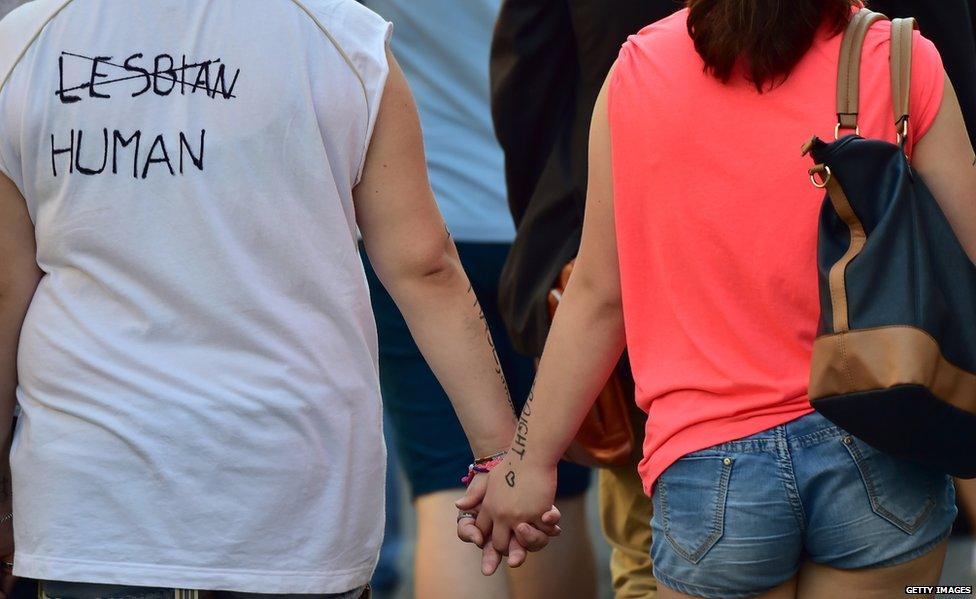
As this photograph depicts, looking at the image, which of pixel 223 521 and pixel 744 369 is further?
pixel 744 369

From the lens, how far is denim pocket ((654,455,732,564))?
231 cm

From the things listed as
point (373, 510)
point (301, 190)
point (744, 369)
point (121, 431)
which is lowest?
point (373, 510)

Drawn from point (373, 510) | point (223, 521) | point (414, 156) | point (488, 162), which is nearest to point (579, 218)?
point (488, 162)

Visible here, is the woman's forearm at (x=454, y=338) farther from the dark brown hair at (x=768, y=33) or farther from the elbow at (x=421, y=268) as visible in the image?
the dark brown hair at (x=768, y=33)

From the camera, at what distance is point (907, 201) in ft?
7.04

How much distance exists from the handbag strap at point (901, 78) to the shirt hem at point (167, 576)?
44.7 inches

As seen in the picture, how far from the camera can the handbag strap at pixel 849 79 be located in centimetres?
223

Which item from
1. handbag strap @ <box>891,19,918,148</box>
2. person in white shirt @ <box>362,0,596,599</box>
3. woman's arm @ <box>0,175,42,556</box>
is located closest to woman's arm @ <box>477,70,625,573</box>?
handbag strap @ <box>891,19,918,148</box>

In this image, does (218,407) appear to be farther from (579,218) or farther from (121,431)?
(579,218)

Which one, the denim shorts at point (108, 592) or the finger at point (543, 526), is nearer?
the denim shorts at point (108, 592)

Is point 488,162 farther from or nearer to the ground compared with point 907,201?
nearer to the ground

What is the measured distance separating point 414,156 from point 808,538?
0.89 meters

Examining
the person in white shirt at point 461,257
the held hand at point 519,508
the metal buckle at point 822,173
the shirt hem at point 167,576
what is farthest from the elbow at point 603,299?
the person in white shirt at point 461,257

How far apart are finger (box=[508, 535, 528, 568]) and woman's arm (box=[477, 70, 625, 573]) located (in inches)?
2.1
